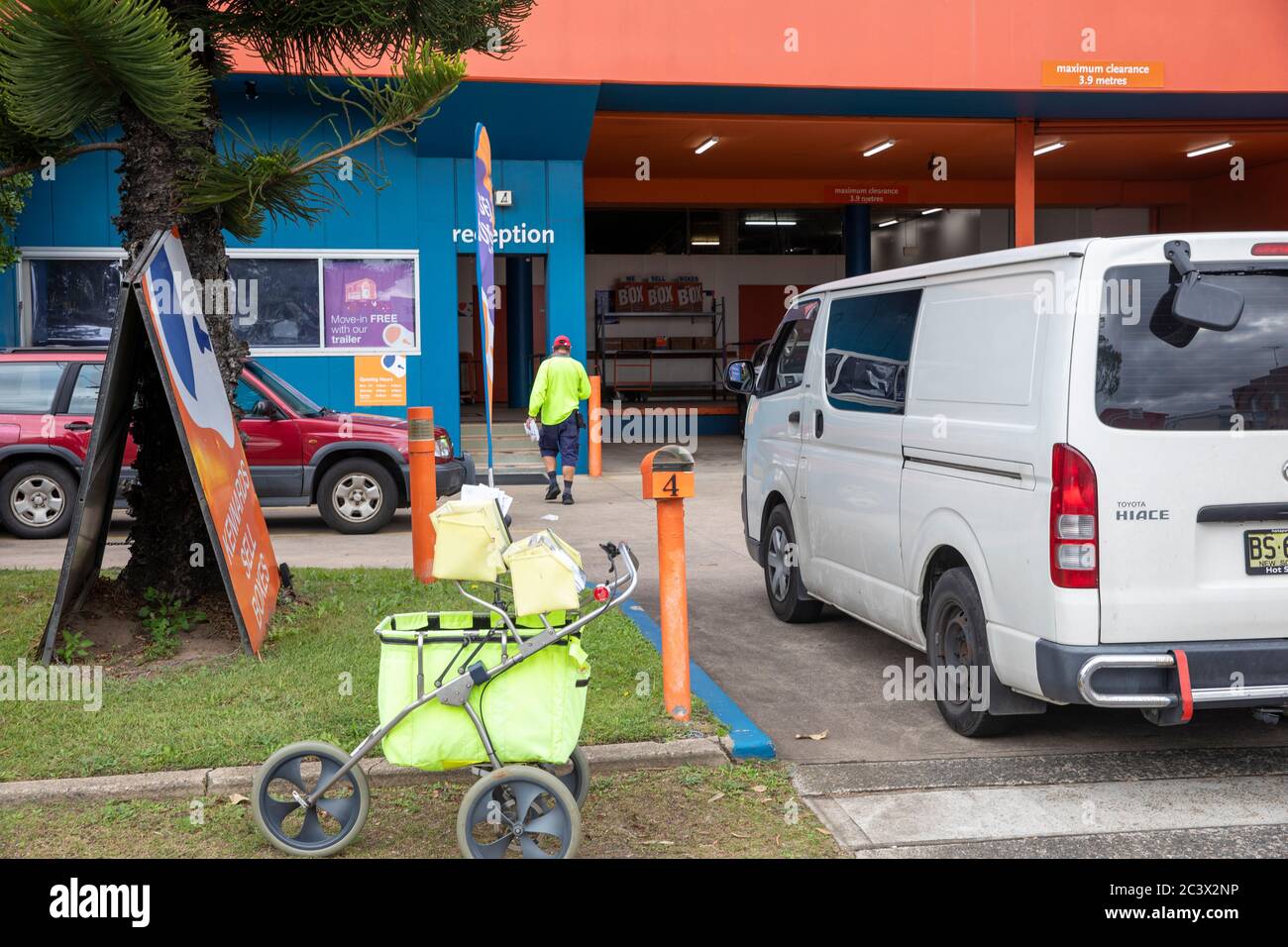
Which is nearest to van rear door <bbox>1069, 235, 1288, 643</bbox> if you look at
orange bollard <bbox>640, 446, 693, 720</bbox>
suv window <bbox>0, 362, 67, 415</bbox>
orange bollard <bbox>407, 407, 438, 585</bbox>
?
orange bollard <bbox>640, 446, 693, 720</bbox>

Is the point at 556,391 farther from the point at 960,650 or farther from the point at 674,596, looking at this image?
→ the point at 960,650

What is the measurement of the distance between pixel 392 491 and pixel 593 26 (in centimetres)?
654

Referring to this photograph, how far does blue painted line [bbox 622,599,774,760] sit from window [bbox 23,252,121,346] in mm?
11299

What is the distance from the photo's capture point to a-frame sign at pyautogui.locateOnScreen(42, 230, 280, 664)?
244 inches

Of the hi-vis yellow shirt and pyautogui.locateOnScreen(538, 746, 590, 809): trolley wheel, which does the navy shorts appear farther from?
pyautogui.locateOnScreen(538, 746, 590, 809): trolley wheel

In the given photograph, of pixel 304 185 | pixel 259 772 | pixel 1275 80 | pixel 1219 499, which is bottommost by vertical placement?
pixel 259 772

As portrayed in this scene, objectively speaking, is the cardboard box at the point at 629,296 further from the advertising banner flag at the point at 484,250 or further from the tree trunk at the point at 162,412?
the tree trunk at the point at 162,412

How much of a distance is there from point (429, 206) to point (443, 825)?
13.0 metres

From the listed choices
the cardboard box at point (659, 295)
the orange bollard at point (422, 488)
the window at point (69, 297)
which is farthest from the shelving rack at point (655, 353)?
the orange bollard at point (422, 488)

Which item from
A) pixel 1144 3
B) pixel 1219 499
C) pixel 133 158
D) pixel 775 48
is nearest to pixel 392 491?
pixel 133 158

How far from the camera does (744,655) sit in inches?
291

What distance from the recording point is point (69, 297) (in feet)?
52.5
